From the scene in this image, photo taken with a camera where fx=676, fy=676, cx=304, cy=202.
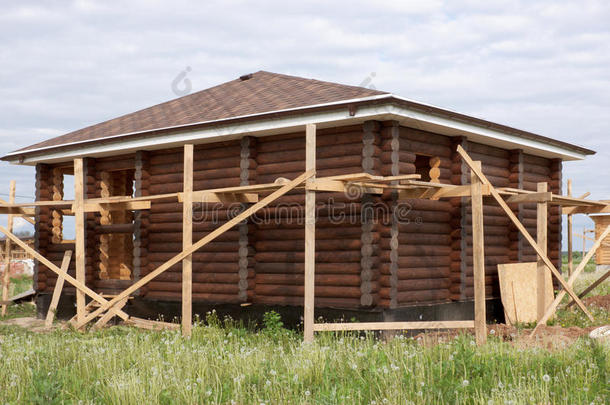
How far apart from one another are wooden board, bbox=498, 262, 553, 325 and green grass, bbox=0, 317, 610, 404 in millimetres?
4909

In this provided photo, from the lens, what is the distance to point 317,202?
1258 cm

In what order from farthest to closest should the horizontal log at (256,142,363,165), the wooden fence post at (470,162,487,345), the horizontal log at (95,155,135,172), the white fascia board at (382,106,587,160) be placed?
the horizontal log at (95,155,135,172), the horizontal log at (256,142,363,165), the white fascia board at (382,106,587,160), the wooden fence post at (470,162,487,345)

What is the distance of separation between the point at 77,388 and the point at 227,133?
6654 mm

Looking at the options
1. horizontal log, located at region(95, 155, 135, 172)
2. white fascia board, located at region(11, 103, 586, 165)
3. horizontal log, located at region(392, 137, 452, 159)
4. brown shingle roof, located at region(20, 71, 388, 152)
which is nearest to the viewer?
white fascia board, located at region(11, 103, 586, 165)

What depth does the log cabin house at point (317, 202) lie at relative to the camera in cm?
1188

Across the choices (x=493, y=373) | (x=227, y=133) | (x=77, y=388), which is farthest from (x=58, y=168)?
(x=493, y=373)

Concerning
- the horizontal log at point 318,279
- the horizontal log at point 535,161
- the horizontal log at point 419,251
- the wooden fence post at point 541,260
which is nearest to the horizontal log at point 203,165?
the horizontal log at point 318,279

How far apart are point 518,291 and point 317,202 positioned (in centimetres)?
500

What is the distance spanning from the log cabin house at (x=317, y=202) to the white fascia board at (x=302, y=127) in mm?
31

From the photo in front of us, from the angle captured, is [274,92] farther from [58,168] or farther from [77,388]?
[77,388]

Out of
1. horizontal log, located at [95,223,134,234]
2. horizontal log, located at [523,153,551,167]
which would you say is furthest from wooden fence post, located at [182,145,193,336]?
horizontal log, located at [523,153,551,167]

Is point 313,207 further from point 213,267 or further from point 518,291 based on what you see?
point 518,291

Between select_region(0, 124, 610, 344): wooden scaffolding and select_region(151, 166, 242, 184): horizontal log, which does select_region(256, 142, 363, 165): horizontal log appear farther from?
select_region(0, 124, 610, 344): wooden scaffolding

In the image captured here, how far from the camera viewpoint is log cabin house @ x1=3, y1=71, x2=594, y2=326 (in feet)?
39.0
